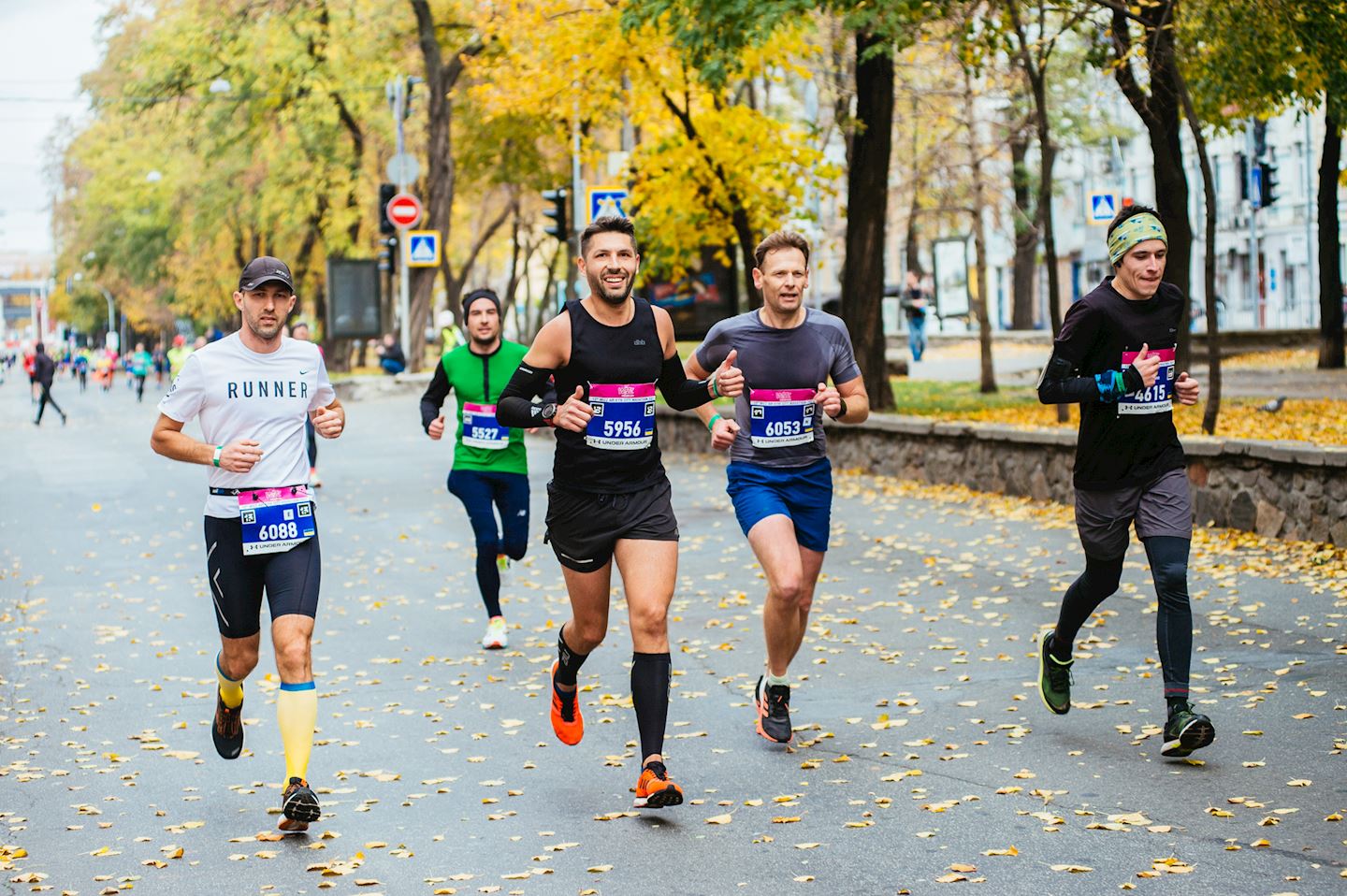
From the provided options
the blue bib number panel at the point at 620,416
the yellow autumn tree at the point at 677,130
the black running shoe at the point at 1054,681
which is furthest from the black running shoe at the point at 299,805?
the yellow autumn tree at the point at 677,130

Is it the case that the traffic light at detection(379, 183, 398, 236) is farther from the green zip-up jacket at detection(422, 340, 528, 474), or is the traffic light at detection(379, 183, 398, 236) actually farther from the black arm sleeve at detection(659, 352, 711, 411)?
the black arm sleeve at detection(659, 352, 711, 411)

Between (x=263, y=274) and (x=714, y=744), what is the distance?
2.53m

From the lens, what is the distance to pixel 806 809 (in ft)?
21.1

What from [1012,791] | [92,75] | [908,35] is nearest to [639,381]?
[1012,791]

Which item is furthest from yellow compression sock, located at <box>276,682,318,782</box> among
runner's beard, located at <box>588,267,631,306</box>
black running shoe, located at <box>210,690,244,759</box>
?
runner's beard, located at <box>588,267,631,306</box>

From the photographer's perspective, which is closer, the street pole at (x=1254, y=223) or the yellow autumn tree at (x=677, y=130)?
the yellow autumn tree at (x=677, y=130)

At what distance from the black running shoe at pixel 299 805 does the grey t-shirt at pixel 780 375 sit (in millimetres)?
2210

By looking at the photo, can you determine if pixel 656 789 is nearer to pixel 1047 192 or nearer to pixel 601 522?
pixel 601 522

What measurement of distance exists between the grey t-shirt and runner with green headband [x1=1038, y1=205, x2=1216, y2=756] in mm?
833

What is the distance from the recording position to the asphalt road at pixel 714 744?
579cm

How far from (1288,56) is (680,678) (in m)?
11.7

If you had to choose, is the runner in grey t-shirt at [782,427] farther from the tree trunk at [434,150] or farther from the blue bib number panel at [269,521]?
the tree trunk at [434,150]

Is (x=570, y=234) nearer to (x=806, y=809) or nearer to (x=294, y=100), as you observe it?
(x=294, y=100)

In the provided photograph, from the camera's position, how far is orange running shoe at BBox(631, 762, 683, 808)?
20.7ft
